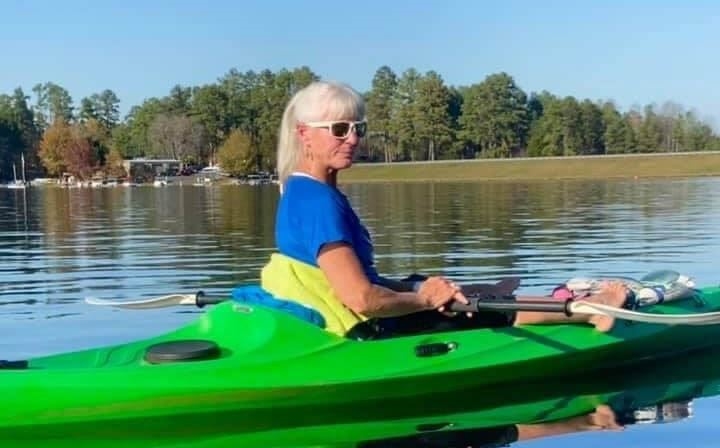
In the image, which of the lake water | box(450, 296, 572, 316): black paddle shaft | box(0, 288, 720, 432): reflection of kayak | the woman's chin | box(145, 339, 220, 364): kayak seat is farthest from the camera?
the lake water

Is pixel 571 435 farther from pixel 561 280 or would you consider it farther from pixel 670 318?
pixel 561 280

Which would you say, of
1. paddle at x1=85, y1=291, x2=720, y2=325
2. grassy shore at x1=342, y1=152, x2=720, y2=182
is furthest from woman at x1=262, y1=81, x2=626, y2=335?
grassy shore at x1=342, y1=152, x2=720, y2=182

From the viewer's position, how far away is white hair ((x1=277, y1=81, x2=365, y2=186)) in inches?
256

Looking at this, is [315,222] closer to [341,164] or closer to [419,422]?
[341,164]

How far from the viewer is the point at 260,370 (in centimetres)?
649

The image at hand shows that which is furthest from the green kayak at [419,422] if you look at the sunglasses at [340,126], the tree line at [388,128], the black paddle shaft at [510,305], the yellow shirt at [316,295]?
the tree line at [388,128]

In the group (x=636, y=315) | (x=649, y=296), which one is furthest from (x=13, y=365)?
(x=649, y=296)

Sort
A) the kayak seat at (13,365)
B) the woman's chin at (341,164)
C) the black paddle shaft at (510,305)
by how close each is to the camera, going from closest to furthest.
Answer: the kayak seat at (13,365) < the woman's chin at (341,164) < the black paddle shaft at (510,305)

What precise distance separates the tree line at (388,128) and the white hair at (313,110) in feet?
363

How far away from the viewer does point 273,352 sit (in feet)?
21.6

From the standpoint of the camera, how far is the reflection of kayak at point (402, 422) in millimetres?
6211

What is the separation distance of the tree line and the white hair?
11054 cm

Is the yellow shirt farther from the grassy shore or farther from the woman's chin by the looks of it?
the grassy shore

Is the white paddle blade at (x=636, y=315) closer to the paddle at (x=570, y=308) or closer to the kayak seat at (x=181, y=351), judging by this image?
the paddle at (x=570, y=308)
